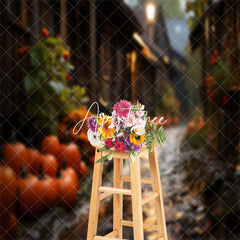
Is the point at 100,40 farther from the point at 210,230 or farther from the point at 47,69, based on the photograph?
the point at 210,230

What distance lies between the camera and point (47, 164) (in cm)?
250

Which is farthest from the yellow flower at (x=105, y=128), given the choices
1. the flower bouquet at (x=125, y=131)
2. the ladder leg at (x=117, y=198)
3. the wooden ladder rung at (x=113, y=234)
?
the wooden ladder rung at (x=113, y=234)

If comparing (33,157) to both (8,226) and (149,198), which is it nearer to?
(8,226)

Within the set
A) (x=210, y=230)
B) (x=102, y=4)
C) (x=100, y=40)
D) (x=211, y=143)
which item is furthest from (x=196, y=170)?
(x=102, y=4)

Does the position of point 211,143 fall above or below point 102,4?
below

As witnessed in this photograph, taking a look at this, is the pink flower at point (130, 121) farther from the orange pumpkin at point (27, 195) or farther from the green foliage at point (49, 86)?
the orange pumpkin at point (27, 195)

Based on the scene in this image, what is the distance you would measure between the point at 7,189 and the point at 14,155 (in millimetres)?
195

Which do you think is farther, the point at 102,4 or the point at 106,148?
the point at 102,4

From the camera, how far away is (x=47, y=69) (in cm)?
250

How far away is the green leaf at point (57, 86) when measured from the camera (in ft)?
8.15

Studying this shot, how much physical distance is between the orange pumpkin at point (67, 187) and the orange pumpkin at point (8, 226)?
281 millimetres

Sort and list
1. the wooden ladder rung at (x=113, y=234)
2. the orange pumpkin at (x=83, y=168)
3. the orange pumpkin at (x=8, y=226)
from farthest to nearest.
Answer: the orange pumpkin at (x=83, y=168)
the orange pumpkin at (x=8, y=226)
the wooden ladder rung at (x=113, y=234)

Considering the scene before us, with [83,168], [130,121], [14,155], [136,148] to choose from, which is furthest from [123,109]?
[14,155]

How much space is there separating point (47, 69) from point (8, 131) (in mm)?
422
